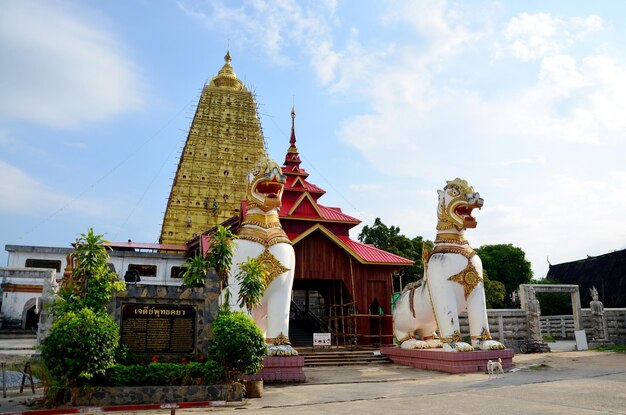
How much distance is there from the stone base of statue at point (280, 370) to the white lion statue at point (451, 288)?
4020 mm

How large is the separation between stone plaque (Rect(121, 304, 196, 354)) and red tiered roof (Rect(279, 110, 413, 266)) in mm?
9628

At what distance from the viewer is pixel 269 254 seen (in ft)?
38.1

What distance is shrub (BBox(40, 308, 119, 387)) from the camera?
7.43 m

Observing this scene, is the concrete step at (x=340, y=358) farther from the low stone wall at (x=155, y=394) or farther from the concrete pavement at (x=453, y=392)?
the low stone wall at (x=155, y=394)

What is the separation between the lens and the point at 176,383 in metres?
8.09

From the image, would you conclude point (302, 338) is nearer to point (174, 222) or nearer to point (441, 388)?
point (441, 388)

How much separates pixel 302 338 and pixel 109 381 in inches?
557

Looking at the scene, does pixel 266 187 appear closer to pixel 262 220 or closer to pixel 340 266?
pixel 262 220

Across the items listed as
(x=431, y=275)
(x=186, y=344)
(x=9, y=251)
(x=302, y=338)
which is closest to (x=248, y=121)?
(x=9, y=251)

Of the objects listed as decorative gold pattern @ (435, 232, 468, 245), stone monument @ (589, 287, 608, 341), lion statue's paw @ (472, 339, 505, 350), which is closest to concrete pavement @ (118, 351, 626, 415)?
lion statue's paw @ (472, 339, 505, 350)

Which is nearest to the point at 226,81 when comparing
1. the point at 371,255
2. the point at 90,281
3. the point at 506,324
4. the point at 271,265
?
the point at 371,255

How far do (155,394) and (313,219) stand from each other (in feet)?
41.6

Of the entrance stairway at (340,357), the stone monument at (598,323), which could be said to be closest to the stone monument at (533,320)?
the stone monument at (598,323)

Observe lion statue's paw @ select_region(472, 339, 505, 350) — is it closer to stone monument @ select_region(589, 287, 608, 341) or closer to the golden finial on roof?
stone monument @ select_region(589, 287, 608, 341)
